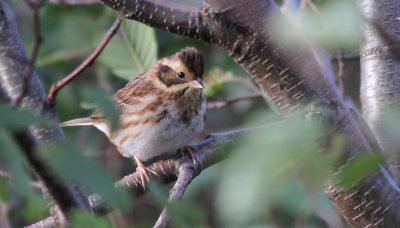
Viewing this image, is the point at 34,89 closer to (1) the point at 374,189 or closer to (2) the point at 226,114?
(1) the point at 374,189

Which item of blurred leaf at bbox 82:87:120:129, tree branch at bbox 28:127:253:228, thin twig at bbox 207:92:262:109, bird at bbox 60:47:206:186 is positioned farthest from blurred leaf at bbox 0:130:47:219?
thin twig at bbox 207:92:262:109

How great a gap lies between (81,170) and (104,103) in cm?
14

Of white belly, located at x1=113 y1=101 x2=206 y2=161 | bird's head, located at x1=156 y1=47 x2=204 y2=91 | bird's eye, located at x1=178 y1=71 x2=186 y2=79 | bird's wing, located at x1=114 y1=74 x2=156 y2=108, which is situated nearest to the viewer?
white belly, located at x1=113 y1=101 x2=206 y2=161

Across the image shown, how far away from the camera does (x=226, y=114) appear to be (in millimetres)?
5680

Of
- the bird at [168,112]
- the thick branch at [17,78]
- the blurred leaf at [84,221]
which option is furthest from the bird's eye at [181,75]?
the blurred leaf at [84,221]

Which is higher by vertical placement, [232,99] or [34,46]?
[34,46]

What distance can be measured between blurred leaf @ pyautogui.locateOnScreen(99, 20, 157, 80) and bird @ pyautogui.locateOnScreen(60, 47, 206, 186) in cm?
11

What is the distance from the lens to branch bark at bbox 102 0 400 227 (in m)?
1.94

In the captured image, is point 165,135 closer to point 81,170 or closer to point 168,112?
point 168,112

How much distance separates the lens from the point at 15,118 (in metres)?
0.97

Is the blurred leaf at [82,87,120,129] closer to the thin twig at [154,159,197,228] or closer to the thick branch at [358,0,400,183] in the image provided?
the thin twig at [154,159,197,228]

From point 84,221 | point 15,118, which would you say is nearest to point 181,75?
point 84,221

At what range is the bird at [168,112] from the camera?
3.18m

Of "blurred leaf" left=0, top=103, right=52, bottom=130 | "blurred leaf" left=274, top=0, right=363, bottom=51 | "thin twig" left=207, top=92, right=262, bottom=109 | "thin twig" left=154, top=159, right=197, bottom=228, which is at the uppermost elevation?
"blurred leaf" left=0, top=103, right=52, bottom=130
